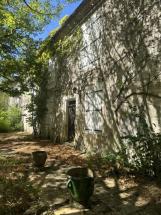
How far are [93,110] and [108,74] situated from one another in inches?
63.5

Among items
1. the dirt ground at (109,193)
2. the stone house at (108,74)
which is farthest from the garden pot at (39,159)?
the stone house at (108,74)

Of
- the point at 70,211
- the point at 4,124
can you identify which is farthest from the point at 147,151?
the point at 4,124

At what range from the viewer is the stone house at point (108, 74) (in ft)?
20.2

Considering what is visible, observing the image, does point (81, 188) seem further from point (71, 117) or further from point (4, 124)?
point (4, 124)

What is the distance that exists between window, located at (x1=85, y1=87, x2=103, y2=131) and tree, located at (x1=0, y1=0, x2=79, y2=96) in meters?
5.84

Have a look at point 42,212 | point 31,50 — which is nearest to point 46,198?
point 42,212

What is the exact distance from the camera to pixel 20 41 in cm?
1412

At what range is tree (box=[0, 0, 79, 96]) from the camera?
43.5 ft

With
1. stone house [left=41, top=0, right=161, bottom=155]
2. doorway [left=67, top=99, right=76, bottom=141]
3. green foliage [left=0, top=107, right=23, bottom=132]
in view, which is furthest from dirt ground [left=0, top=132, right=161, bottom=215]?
green foliage [left=0, top=107, right=23, bottom=132]

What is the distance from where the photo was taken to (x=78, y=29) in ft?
35.2

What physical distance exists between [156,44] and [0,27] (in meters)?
9.71

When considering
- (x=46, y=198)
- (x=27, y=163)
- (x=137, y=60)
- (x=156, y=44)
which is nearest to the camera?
(x=46, y=198)

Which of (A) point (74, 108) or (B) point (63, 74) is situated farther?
(B) point (63, 74)

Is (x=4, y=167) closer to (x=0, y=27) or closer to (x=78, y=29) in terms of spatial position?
(x=78, y=29)
